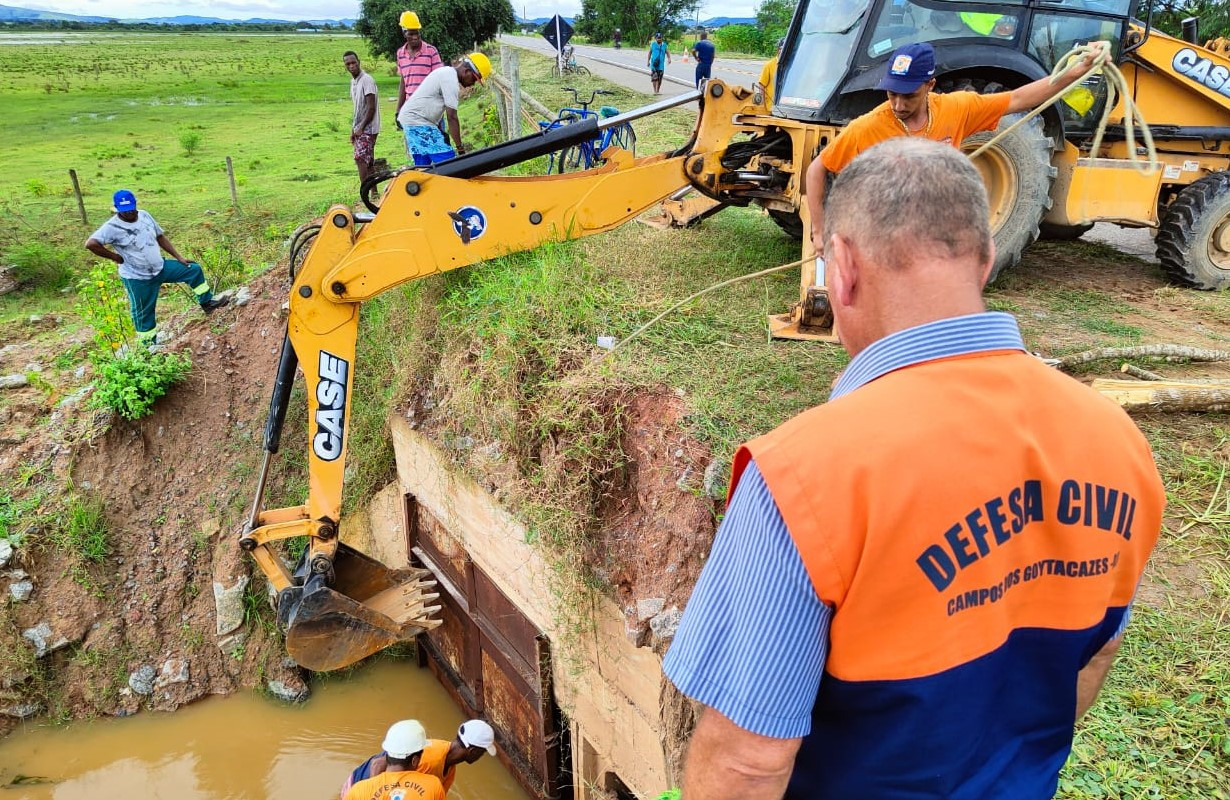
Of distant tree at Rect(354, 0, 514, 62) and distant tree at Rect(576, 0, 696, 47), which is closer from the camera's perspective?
distant tree at Rect(354, 0, 514, 62)

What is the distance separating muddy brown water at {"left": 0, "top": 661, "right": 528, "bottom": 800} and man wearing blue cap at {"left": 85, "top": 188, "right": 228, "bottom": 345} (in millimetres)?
3423

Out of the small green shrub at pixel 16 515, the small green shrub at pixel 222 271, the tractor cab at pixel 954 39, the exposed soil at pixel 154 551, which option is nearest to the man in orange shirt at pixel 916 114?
the tractor cab at pixel 954 39

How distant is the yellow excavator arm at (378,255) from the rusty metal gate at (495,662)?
597mm

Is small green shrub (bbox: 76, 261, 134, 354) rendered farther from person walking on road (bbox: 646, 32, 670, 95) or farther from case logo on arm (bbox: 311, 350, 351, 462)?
person walking on road (bbox: 646, 32, 670, 95)

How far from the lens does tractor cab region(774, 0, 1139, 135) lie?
4816 millimetres

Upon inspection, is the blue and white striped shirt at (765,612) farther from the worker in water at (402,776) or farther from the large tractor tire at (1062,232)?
the large tractor tire at (1062,232)

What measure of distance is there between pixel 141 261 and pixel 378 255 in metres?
4.40

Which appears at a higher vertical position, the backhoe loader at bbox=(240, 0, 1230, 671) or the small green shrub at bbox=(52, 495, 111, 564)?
the backhoe loader at bbox=(240, 0, 1230, 671)

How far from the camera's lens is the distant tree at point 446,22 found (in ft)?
90.1

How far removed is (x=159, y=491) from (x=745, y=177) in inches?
216

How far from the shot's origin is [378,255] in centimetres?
413

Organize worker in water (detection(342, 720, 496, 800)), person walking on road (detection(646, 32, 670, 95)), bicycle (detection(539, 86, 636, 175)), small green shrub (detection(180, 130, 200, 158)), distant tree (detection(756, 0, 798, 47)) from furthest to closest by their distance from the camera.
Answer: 1. distant tree (detection(756, 0, 798, 47))
2. small green shrub (detection(180, 130, 200, 158))
3. person walking on road (detection(646, 32, 670, 95))
4. bicycle (detection(539, 86, 636, 175))
5. worker in water (detection(342, 720, 496, 800))

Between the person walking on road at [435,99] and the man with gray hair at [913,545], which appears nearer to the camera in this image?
the man with gray hair at [913,545]

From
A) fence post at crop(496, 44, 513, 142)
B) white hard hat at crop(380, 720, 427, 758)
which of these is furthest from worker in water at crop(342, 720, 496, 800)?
fence post at crop(496, 44, 513, 142)
